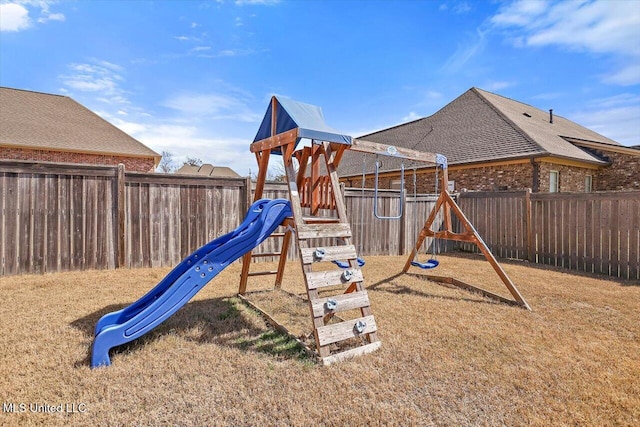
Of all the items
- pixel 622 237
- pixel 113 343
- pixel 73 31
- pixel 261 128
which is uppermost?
pixel 73 31

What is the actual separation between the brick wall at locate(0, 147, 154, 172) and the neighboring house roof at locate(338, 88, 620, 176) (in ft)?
36.2

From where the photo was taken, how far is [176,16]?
6.50 m

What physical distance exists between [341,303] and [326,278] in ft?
0.91

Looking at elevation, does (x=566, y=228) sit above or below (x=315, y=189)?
below

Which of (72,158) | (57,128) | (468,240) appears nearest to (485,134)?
(468,240)

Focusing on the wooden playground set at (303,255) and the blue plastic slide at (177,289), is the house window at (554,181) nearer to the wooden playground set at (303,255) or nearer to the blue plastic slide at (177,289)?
the wooden playground set at (303,255)

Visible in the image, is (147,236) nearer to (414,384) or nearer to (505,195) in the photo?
(414,384)

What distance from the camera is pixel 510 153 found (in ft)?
38.9

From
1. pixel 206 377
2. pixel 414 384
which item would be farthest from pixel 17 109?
pixel 414 384

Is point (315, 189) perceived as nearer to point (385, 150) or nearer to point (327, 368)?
point (385, 150)

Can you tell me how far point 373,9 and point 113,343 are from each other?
7576 millimetres

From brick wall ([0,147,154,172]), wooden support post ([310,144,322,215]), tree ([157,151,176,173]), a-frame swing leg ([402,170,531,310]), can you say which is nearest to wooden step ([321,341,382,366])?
wooden support post ([310,144,322,215])

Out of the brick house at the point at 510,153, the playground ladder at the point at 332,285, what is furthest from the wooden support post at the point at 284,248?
the brick house at the point at 510,153

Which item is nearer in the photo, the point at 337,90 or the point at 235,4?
the point at 235,4
